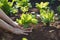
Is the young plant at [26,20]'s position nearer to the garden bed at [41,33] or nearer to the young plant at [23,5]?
the garden bed at [41,33]

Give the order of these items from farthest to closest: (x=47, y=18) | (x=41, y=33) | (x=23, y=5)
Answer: (x=23, y=5) < (x=47, y=18) < (x=41, y=33)

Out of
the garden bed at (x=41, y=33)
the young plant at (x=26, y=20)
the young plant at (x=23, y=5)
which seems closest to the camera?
the garden bed at (x=41, y=33)

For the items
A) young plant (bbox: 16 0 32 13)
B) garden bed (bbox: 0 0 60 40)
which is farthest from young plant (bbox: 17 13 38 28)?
young plant (bbox: 16 0 32 13)

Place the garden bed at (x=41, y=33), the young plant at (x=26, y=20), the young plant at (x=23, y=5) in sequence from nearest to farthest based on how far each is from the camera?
the garden bed at (x=41, y=33) < the young plant at (x=26, y=20) < the young plant at (x=23, y=5)

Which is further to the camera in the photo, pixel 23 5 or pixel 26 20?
pixel 23 5

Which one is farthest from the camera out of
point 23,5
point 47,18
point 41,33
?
point 23,5

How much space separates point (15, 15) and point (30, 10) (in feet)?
1.20

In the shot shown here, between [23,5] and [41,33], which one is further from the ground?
[23,5]

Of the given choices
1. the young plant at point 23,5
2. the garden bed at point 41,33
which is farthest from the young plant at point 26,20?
the young plant at point 23,5

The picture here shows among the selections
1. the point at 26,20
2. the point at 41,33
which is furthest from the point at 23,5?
the point at 41,33

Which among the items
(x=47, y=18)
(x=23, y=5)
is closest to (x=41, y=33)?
(x=47, y=18)

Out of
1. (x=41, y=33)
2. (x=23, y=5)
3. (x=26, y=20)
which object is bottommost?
(x=41, y=33)

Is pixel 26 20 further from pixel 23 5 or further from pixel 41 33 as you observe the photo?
pixel 23 5

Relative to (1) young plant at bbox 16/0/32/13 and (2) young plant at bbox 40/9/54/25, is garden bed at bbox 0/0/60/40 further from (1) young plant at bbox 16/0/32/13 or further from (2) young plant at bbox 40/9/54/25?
(1) young plant at bbox 16/0/32/13
